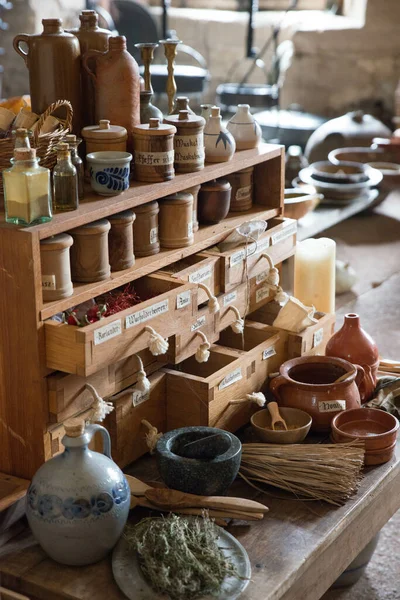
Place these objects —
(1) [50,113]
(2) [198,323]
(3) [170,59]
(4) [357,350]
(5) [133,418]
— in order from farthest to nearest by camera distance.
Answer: (4) [357,350] < (3) [170,59] < (2) [198,323] < (5) [133,418] < (1) [50,113]

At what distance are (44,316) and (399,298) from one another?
2898 mm

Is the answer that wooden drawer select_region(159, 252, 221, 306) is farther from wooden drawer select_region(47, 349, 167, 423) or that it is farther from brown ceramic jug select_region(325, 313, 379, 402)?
brown ceramic jug select_region(325, 313, 379, 402)

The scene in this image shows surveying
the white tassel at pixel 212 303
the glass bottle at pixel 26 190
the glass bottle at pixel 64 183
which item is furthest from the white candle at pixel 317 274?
the glass bottle at pixel 26 190

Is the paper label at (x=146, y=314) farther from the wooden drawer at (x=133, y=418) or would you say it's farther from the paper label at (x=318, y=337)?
the paper label at (x=318, y=337)

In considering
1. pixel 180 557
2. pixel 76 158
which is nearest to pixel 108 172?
pixel 76 158

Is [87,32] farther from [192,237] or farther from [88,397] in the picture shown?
[88,397]

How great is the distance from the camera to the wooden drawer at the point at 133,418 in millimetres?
2133

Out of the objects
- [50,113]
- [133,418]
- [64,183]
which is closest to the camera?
[64,183]

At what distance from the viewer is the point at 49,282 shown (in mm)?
1890

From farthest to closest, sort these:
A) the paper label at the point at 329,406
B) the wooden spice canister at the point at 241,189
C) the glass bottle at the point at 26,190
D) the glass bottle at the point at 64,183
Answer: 1. the wooden spice canister at the point at 241,189
2. the paper label at the point at 329,406
3. the glass bottle at the point at 64,183
4. the glass bottle at the point at 26,190

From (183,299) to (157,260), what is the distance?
12 centimetres

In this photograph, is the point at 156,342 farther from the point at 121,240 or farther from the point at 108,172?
the point at 108,172

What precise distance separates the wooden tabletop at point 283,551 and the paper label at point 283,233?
0.74 m

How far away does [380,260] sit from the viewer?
4988 mm
